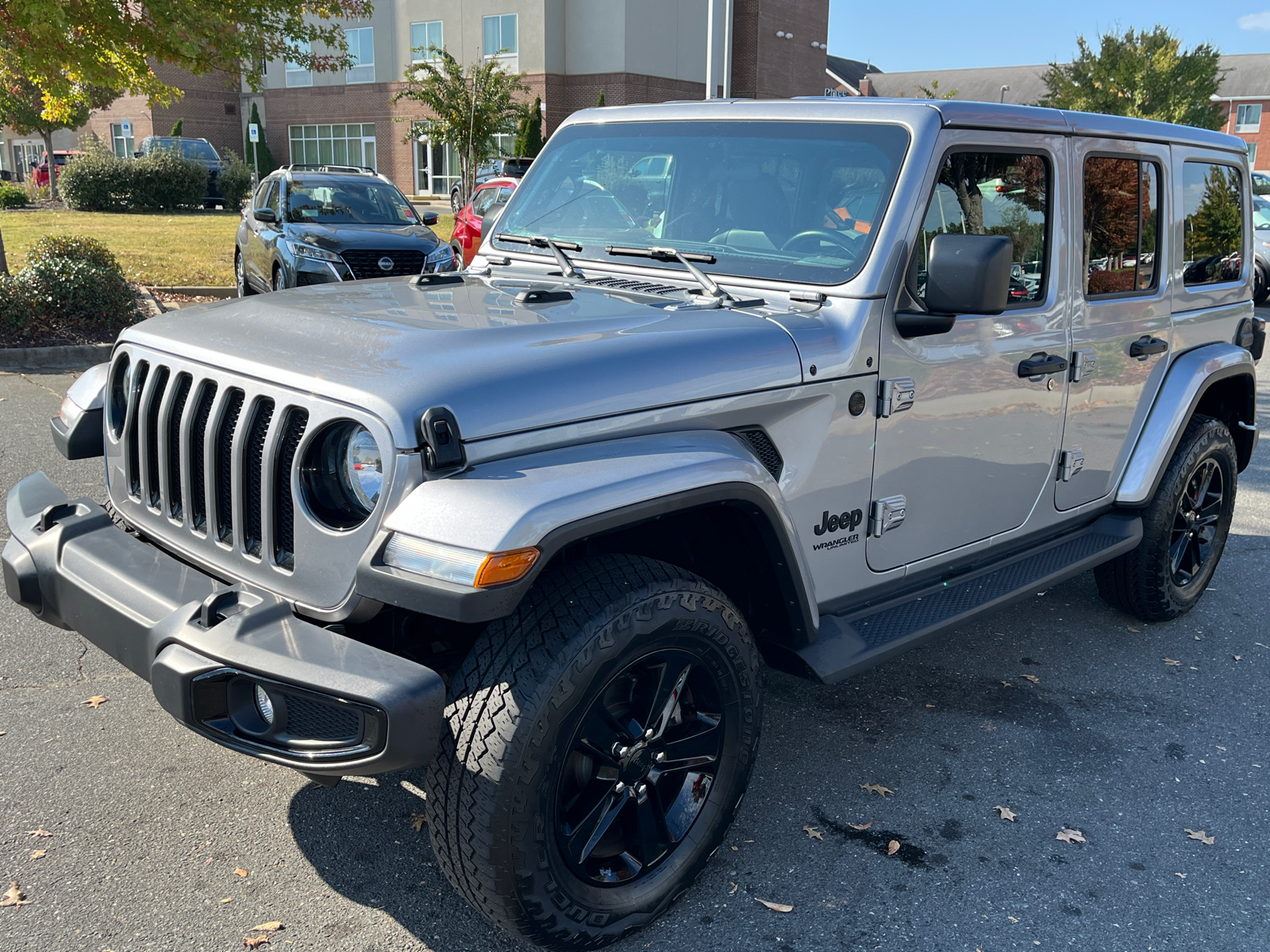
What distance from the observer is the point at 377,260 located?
11.4m

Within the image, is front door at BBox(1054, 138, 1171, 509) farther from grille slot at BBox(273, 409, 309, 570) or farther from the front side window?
grille slot at BBox(273, 409, 309, 570)

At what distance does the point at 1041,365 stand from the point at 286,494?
8.21 ft

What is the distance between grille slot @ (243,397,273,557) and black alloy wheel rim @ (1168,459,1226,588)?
384 centimetres

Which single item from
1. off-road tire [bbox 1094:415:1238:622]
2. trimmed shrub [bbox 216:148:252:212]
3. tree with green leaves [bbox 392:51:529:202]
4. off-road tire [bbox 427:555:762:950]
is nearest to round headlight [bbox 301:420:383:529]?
off-road tire [bbox 427:555:762:950]

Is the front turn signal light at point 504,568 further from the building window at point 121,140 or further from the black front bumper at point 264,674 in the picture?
the building window at point 121,140

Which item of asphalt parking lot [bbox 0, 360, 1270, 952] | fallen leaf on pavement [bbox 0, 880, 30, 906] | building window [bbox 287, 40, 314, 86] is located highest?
building window [bbox 287, 40, 314, 86]

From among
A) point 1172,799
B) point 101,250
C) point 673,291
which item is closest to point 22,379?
point 101,250

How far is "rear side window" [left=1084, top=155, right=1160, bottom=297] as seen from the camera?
3.89 m

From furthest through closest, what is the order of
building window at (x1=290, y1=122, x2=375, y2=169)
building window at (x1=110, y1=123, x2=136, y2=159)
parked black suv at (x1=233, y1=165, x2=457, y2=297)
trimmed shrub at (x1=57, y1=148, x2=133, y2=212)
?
building window at (x1=110, y1=123, x2=136, y2=159)
building window at (x1=290, y1=122, x2=375, y2=169)
trimmed shrub at (x1=57, y1=148, x2=133, y2=212)
parked black suv at (x1=233, y1=165, x2=457, y2=297)

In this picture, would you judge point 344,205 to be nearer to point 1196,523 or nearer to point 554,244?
point 554,244

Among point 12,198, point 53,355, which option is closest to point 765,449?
point 53,355

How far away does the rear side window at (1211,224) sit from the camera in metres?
4.48

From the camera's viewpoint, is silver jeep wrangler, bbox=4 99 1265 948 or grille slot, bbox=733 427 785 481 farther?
grille slot, bbox=733 427 785 481

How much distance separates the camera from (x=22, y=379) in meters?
8.88
